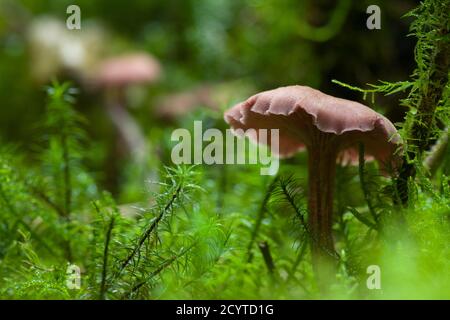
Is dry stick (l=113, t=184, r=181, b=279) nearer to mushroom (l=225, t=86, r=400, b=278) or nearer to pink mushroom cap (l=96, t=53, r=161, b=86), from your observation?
mushroom (l=225, t=86, r=400, b=278)

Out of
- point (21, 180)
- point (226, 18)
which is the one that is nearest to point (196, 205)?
point (21, 180)

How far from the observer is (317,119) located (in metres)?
0.82

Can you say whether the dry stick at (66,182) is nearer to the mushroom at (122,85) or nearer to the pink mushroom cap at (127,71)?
Result: the mushroom at (122,85)

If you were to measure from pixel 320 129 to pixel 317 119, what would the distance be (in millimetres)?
19

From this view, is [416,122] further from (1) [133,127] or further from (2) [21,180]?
(1) [133,127]

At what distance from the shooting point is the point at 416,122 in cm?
89

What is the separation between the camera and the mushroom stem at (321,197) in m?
0.95

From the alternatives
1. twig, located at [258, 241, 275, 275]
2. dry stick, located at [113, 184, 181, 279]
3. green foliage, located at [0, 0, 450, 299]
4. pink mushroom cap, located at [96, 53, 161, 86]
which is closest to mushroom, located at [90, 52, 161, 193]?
pink mushroom cap, located at [96, 53, 161, 86]

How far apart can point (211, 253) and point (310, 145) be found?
27cm

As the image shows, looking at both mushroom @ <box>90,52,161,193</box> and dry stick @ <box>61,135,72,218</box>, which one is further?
mushroom @ <box>90,52,161,193</box>

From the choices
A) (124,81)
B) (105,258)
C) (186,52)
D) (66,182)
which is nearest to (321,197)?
(105,258)

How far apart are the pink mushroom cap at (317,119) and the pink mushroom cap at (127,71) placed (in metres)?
1.64

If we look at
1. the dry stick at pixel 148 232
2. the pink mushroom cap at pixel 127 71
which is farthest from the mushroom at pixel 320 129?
the pink mushroom cap at pixel 127 71

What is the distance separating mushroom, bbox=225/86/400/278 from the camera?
817 mm
